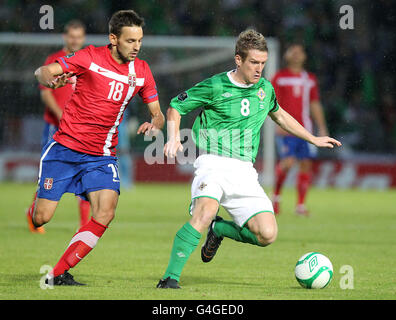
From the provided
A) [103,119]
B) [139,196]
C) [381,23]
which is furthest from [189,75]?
[103,119]

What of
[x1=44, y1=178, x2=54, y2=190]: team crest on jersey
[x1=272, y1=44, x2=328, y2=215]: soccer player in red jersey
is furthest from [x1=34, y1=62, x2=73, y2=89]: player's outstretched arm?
[x1=272, y1=44, x2=328, y2=215]: soccer player in red jersey

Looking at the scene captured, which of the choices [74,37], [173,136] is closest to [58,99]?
[74,37]

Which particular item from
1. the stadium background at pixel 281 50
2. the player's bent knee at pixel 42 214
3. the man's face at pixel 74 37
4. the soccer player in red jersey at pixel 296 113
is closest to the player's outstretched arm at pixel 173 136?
the player's bent knee at pixel 42 214

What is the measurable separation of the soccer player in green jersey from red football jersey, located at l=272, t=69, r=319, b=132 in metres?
5.85

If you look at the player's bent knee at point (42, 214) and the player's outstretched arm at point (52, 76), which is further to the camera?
the player's bent knee at point (42, 214)

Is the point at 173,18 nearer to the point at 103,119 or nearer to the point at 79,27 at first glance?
the point at 79,27

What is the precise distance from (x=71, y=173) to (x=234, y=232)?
52.3 inches

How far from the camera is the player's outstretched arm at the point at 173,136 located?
5.25 meters

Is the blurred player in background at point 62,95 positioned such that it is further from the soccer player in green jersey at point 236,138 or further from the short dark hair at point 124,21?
the soccer player in green jersey at point 236,138

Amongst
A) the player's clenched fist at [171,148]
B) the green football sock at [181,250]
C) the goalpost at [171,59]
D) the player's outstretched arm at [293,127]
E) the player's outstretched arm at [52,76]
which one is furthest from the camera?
the goalpost at [171,59]

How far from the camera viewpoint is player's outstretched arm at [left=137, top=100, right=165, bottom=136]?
5.64 m

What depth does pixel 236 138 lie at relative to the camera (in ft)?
19.7

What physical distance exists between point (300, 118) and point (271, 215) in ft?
20.8

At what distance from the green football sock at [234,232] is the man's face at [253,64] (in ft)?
3.68
